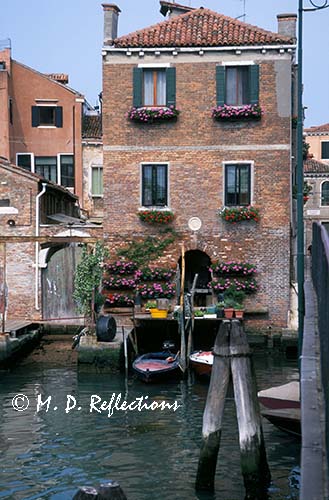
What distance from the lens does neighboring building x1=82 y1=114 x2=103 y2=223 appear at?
A: 2961cm

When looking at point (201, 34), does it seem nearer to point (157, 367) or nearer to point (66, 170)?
point (157, 367)

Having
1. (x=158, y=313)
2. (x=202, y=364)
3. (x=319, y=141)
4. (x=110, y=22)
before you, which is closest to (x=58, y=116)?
(x=110, y=22)

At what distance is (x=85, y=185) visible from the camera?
2973cm

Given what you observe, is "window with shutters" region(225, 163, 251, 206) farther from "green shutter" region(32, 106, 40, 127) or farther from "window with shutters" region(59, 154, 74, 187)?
"green shutter" region(32, 106, 40, 127)

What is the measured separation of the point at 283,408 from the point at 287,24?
13.3 metres

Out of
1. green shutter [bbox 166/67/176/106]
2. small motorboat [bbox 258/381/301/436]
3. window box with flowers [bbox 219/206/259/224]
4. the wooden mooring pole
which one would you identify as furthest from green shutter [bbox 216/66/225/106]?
the wooden mooring pole

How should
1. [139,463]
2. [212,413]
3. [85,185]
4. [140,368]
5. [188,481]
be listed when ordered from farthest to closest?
[85,185] → [140,368] → [139,463] → [188,481] → [212,413]

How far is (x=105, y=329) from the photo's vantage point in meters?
17.6

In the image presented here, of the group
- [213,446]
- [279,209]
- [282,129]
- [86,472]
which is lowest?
[86,472]

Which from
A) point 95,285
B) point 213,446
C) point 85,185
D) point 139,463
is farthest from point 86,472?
point 85,185

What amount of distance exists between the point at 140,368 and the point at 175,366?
2.58 ft

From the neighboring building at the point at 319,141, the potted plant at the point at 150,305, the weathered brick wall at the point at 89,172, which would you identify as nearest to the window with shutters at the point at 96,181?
the weathered brick wall at the point at 89,172

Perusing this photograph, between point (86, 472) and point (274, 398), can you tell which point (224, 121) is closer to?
point (274, 398)

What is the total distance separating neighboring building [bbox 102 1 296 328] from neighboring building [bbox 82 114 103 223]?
865cm
